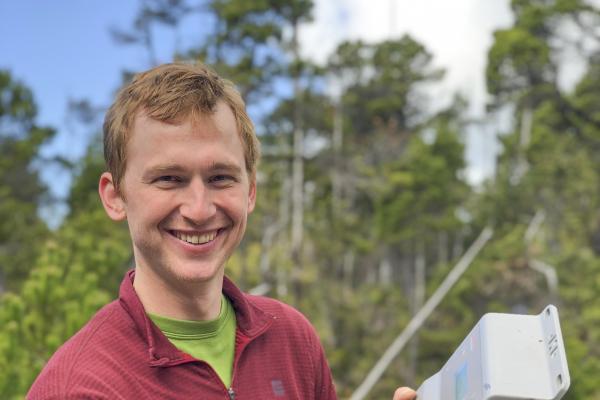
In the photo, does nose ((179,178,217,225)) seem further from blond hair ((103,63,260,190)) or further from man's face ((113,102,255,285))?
blond hair ((103,63,260,190))

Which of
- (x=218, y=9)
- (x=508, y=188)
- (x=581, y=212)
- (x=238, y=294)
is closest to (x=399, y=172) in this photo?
(x=508, y=188)

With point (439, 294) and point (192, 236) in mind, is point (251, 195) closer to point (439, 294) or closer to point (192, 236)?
point (192, 236)

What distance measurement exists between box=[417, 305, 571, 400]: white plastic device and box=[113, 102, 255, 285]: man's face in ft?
1.61

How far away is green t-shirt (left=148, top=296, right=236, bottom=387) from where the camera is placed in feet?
4.75

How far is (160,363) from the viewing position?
4.42ft

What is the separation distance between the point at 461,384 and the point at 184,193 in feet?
1.96

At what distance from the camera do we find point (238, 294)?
5.33ft

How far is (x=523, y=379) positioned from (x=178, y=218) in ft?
2.16

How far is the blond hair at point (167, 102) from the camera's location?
1386mm

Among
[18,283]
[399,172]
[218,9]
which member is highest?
[218,9]

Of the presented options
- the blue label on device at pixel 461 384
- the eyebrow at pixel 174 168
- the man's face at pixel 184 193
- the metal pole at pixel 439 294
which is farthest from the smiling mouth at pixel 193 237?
the metal pole at pixel 439 294

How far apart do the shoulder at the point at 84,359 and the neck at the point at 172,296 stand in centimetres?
6

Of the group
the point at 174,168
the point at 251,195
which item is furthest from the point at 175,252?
the point at 251,195

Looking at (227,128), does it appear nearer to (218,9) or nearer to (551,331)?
(551,331)
